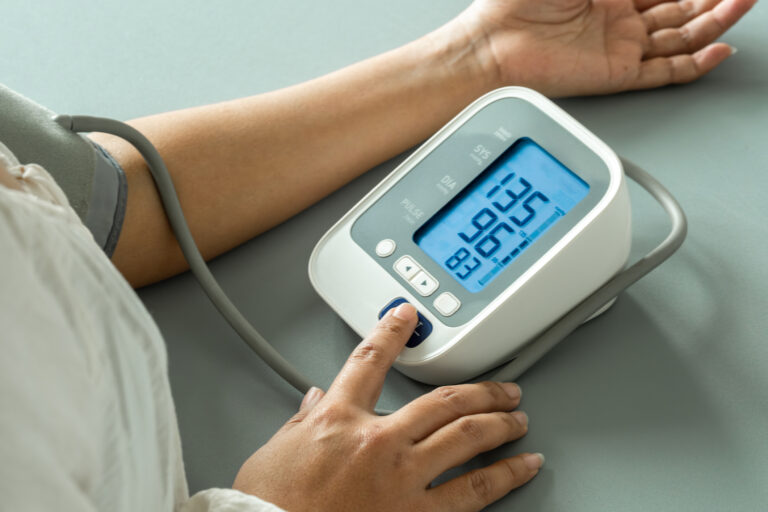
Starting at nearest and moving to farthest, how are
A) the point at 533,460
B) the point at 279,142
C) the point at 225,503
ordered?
the point at 225,503
the point at 533,460
the point at 279,142

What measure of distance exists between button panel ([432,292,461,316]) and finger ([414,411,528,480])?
8 cm

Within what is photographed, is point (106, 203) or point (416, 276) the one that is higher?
point (106, 203)

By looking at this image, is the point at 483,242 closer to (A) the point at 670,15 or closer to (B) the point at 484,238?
(B) the point at 484,238

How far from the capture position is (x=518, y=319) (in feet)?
1.83

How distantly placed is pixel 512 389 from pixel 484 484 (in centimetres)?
8

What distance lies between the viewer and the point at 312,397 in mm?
550

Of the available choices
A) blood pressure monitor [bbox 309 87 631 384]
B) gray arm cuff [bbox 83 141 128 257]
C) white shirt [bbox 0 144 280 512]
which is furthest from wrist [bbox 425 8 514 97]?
white shirt [bbox 0 144 280 512]

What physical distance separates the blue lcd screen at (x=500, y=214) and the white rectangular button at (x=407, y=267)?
2 cm

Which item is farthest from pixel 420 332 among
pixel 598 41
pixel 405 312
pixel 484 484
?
pixel 598 41

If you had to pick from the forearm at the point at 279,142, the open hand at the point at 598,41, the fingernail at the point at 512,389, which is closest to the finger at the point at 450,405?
the fingernail at the point at 512,389

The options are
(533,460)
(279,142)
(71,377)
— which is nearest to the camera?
(71,377)

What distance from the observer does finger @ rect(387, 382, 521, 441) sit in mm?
519

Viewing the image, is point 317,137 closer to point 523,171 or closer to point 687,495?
point 523,171

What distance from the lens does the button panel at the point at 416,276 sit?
589 millimetres
